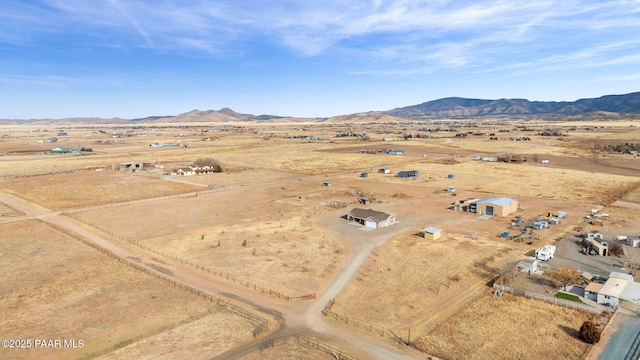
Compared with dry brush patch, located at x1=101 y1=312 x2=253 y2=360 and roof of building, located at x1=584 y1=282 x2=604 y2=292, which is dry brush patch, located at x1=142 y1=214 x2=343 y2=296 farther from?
roof of building, located at x1=584 y1=282 x2=604 y2=292

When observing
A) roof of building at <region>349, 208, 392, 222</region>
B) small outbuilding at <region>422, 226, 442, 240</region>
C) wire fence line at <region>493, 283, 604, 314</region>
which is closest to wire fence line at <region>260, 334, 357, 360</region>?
wire fence line at <region>493, 283, 604, 314</region>

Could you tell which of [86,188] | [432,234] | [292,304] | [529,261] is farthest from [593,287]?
[86,188]

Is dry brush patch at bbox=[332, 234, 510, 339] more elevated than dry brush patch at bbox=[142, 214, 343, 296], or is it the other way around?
dry brush patch at bbox=[142, 214, 343, 296]

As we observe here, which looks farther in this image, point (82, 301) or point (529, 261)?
point (529, 261)

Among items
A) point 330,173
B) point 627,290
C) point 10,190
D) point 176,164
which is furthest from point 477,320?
point 176,164

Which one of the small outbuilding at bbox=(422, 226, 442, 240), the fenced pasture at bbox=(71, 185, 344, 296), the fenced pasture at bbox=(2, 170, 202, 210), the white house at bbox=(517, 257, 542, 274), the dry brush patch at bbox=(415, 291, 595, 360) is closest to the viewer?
the dry brush patch at bbox=(415, 291, 595, 360)

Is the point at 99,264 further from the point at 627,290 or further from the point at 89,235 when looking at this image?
the point at 627,290

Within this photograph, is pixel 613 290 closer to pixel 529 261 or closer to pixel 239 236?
A: pixel 529 261
